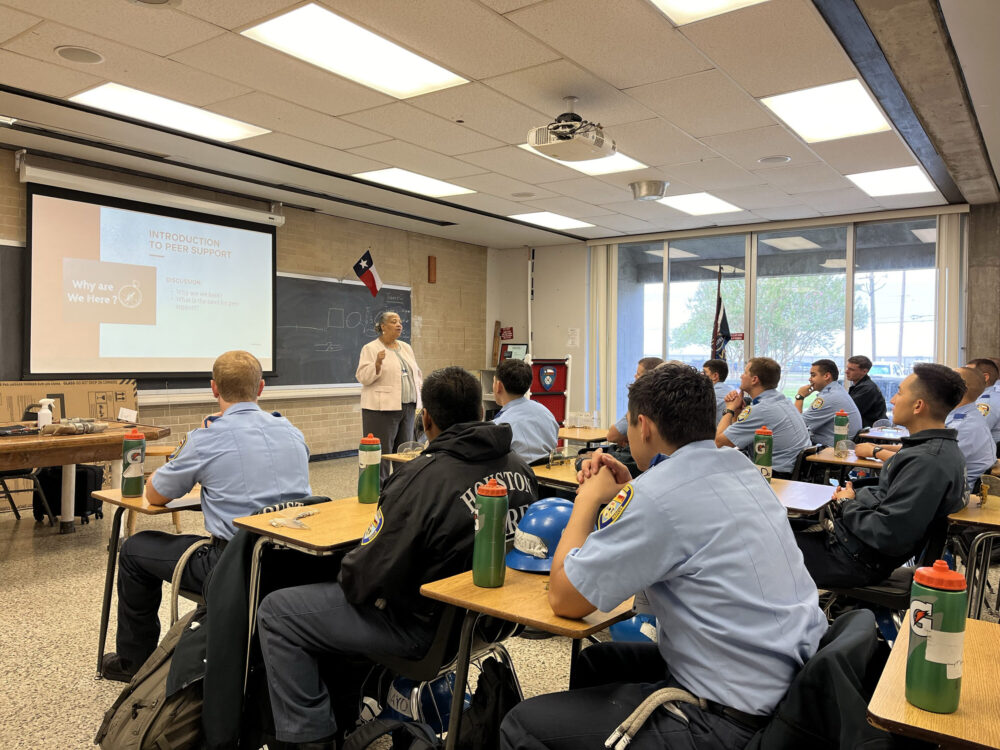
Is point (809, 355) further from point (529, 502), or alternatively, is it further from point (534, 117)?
point (529, 502)

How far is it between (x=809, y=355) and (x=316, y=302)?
5717 millimetres

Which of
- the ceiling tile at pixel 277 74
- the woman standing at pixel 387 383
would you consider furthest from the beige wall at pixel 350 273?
the ceiling tile at pixel 277 74

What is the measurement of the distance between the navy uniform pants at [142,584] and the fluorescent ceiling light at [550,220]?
19.1 ft

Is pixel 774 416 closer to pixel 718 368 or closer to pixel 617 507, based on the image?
pixel 718 368

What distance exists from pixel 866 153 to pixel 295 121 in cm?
419

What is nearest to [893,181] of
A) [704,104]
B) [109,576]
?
[704,104]

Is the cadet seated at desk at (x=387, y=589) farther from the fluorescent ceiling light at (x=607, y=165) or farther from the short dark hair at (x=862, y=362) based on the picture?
the short dark hair at (x=862, y=362)

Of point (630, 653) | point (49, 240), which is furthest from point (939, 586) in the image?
point (49, 240)

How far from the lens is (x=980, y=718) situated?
1.15 meters

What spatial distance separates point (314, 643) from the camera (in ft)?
6.42

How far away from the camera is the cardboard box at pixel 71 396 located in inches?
210

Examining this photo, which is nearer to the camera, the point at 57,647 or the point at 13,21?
the point at 57,647

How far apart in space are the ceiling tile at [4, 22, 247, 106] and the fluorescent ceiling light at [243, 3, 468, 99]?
0.70 m

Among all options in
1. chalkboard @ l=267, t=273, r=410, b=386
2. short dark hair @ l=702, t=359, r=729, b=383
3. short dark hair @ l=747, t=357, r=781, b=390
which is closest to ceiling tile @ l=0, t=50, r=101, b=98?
chalkboard @ l=267, t=273, r=410, b=386
